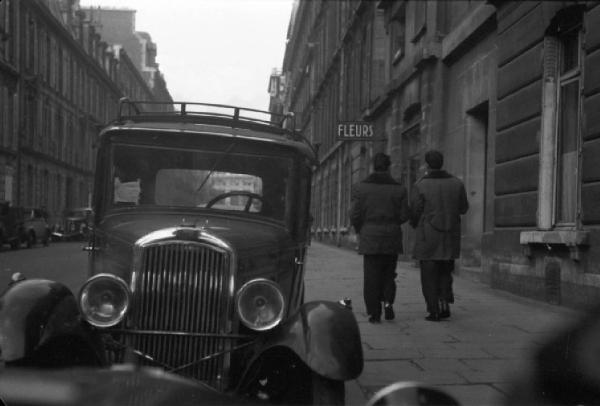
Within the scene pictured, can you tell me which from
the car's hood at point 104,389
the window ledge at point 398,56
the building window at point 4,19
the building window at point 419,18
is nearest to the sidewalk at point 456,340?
the car's hood at point 104,389

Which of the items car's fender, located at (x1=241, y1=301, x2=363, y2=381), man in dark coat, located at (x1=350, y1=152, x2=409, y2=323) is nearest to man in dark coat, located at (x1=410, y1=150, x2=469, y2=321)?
man in dark coat, located at (x1=350, y1=152, x2=409, y2=323)

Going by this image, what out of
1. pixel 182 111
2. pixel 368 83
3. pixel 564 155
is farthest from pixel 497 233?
pixel 368 83

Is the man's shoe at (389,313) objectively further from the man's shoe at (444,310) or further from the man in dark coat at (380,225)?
the man's shoe at (444,310)

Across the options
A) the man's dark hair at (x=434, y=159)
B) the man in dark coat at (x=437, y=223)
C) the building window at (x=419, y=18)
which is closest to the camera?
the man in dark coat at (x=437, y=223)

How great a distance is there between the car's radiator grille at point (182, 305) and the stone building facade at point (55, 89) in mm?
723

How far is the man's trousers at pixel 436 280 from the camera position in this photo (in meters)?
5.74

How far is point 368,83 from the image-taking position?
18.8m

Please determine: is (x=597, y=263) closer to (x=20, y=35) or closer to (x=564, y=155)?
(x=564, y=155)

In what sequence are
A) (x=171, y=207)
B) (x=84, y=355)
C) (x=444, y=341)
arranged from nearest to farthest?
(x=84, y=355) → (x=171, y=207) → (x=444, y=341)

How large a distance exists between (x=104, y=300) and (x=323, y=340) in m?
0.93

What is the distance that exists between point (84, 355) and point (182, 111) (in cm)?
167

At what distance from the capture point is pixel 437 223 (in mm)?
5906

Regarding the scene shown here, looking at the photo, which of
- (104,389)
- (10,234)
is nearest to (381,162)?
(104,389)

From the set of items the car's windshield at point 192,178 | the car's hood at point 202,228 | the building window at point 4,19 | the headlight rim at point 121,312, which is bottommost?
the headlight rim at point 121,312
